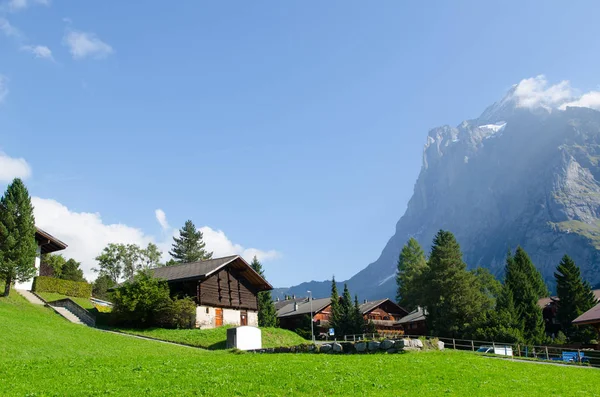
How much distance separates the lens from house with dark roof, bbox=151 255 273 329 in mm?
49469

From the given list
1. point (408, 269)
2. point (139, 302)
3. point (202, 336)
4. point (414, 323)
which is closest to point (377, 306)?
point (414, 323)

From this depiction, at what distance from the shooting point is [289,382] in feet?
53.0

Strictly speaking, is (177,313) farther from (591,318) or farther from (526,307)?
(526,307)

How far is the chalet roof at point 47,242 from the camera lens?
50944mm

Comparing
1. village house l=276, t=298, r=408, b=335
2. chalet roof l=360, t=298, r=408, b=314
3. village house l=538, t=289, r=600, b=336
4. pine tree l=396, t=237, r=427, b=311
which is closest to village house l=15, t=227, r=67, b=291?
village house l=276, t=298, r=408, b=335

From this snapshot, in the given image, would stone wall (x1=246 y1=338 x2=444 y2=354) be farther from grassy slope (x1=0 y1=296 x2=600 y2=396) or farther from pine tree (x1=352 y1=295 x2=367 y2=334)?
pine tree (x1=352 y1=295 x2=367 y2=334)

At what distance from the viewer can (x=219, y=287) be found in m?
52.3

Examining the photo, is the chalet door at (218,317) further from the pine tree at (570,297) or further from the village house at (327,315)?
the pine tree at (570,297)

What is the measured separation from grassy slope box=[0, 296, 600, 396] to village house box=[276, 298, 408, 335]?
210 feet

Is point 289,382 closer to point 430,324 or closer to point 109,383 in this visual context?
point 109,383

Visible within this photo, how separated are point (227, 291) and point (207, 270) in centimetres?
486

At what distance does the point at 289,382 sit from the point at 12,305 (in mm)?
32791

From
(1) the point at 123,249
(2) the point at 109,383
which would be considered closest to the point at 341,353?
(2) the point at 109,383

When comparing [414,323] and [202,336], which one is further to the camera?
[414,323]
